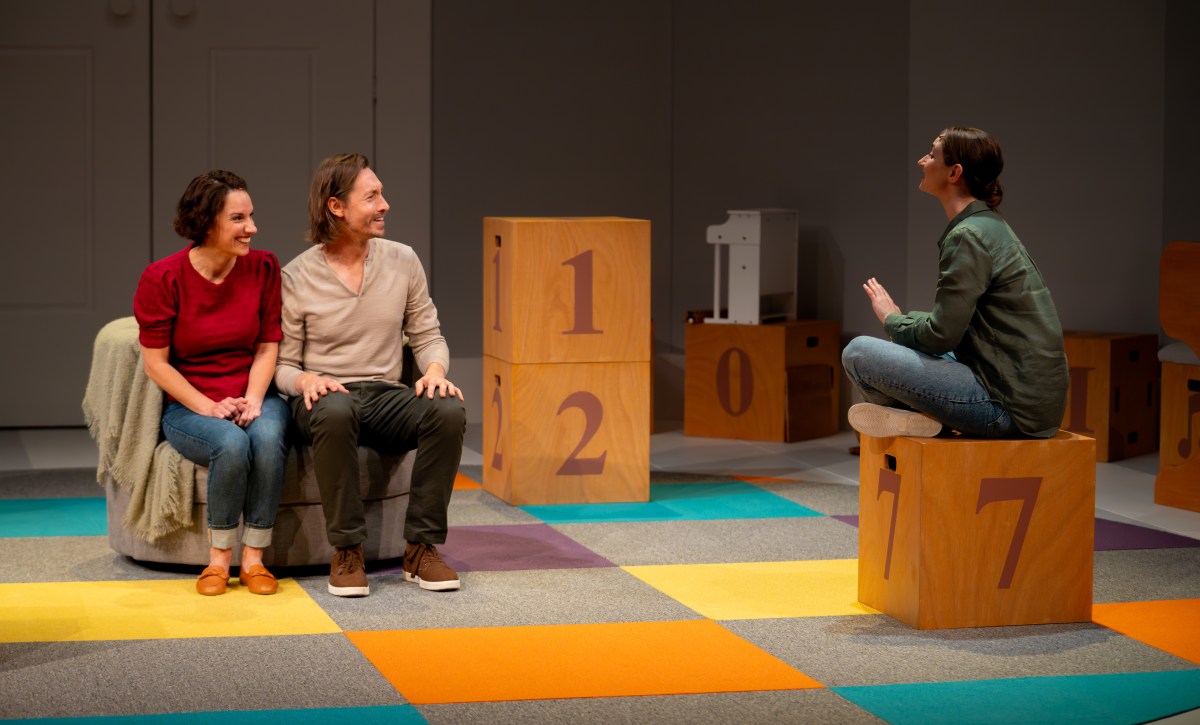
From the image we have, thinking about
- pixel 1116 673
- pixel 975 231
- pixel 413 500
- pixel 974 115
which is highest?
pixel 974 115

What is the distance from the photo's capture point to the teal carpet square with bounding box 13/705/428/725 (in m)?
2.76

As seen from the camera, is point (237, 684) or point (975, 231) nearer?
point (237, 684)

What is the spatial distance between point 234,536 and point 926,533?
1683mm

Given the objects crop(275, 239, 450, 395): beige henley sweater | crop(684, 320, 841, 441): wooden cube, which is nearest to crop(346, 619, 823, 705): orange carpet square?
crop(275, 239, 450, 395): beige henley sweater

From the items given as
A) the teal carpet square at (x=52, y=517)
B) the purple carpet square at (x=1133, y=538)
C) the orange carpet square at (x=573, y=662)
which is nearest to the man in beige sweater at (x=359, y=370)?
the orange carpet square at (x=573, y=662)

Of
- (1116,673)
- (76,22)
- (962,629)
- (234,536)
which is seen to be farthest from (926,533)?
(76,22)

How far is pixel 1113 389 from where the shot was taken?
584cm

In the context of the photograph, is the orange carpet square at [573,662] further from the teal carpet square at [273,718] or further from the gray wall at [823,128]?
the gray wall at [823,128]

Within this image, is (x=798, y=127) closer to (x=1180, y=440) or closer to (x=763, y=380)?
(x=763, y=380)

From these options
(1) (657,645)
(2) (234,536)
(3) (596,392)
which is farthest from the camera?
(3) (596,392)

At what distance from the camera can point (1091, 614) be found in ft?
11.6

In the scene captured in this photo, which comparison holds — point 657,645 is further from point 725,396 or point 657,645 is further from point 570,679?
point 725,396

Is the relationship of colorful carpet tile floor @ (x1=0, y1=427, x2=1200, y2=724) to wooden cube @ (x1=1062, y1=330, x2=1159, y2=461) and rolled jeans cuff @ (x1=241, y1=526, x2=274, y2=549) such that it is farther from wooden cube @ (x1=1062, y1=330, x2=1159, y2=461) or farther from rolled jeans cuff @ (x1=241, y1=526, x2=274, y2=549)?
wooden cube @ (x1=1062, y1=330, x2=1159, y2=461)

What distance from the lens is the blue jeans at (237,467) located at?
3.73 metres
